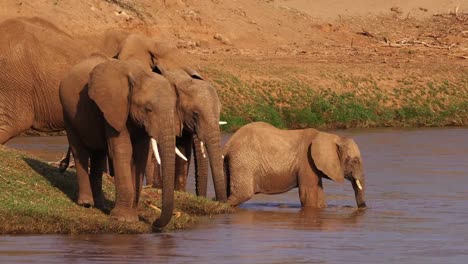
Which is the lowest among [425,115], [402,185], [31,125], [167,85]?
[425,115]

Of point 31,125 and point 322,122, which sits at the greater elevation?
point 31,125

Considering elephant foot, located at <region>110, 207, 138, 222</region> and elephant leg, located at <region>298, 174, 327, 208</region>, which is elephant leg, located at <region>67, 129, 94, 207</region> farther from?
elephant leg, located at <region>298, 174, 327, 208</region>

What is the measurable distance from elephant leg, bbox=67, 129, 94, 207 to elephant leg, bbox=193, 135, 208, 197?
219 cm

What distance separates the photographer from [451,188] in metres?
20.3

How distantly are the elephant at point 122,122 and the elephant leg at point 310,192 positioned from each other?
3227 mm

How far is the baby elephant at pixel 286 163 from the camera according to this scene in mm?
17531

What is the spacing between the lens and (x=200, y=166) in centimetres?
1688

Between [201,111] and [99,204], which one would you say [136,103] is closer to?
[99,204]

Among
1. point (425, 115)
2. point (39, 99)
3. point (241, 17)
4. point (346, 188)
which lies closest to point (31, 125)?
point (39, 99)

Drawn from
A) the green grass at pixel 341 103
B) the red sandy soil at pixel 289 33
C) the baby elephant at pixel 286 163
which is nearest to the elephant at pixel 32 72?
the baby elephant at pixel 286 163

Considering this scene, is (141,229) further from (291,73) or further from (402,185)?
(291,73)

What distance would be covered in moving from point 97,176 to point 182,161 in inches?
99.4

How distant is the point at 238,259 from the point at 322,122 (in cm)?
1792

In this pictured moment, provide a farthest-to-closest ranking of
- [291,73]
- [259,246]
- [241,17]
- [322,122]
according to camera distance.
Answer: [241,17] → [291,73] → [322,122] → [259,246]
